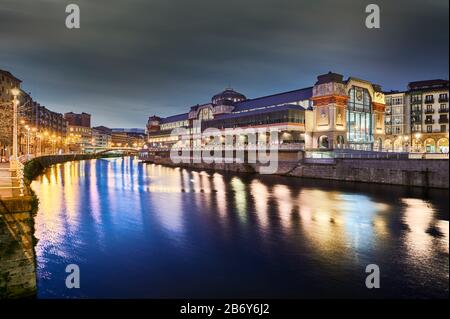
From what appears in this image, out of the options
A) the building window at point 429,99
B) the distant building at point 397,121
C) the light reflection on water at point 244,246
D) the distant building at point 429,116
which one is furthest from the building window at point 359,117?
the light reflection on water at point 244,246

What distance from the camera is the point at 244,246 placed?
23.7 meters

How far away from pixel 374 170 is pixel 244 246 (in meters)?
44.2

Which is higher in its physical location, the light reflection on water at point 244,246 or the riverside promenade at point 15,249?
the riverside promenade at point 15,249

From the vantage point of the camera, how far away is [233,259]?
2095 cm

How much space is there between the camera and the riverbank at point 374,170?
50.0 meters

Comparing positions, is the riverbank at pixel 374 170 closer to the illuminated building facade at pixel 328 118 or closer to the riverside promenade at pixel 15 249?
the illuminated building facade at pixel 328 118

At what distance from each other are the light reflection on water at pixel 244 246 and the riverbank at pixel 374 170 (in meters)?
8.11

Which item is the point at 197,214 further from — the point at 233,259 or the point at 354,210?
the point at 354,210

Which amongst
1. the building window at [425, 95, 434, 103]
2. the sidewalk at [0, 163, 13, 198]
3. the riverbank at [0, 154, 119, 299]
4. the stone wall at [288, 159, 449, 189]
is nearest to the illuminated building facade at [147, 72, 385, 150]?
the stone wall at [288, 159, 449, 189]

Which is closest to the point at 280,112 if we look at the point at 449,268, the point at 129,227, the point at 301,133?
the point at 301,133

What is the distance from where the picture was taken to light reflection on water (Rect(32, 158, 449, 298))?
16812 millimetres

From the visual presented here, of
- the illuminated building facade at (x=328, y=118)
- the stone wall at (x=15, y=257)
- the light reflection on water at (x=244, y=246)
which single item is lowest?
the light reflection on water at (x=244, y=246)

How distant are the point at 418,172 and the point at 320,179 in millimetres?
20608

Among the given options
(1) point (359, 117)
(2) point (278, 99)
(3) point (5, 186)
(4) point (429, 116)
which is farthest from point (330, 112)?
(3) point (5, 186)
